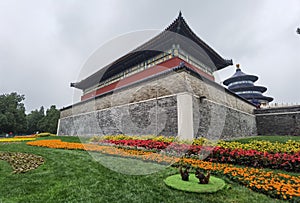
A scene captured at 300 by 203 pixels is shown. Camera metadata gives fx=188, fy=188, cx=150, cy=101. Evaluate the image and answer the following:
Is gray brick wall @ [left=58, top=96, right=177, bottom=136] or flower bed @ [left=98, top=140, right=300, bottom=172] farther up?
gray brick wall @ [left=58, top=96, right=177, bottom=136]

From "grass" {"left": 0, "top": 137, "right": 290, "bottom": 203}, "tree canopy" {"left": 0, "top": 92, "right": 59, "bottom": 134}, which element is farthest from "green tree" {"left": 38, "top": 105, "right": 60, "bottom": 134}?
"grass" {"left": 0, "top": 137, "right": 290, "bottom": 203}

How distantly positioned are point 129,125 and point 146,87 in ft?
8.17

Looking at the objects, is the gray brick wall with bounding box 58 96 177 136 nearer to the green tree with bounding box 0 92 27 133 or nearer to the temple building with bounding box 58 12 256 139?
the temple building with bounding box 58 12 256 139

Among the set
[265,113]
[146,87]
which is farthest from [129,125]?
[265,113]

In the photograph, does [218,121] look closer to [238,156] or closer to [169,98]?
[169,98]

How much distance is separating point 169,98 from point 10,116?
30766 millimetres

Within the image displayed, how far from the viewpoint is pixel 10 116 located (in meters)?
29.7

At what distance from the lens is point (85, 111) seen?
16.5m

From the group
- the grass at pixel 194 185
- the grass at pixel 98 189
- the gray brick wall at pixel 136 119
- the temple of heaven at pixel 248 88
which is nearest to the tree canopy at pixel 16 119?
the gray brick wall at pixel 136 119

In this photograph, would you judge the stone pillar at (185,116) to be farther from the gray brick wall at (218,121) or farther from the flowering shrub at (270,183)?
the flowering shrub at (270,183)

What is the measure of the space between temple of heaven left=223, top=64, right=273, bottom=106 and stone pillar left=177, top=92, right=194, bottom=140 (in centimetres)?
1672

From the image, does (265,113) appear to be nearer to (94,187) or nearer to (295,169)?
(295,169)

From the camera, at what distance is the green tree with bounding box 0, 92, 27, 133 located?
1142 inches

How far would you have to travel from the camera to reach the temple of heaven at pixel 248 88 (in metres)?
22.4
